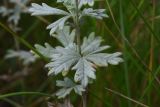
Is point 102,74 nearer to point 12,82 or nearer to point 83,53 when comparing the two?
point 83,53

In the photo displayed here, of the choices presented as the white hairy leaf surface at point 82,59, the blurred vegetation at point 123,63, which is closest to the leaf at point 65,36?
the white hairy leaf surface at point 82,59

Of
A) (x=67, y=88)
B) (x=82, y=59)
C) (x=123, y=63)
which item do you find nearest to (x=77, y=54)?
(x=82, y=59)

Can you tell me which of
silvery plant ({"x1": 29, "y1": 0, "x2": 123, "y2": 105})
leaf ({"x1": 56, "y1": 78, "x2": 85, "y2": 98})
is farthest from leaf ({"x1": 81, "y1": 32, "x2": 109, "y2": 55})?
leaf ({"x1": 56, "y1": 78, "x2": 85, "y2": 98})

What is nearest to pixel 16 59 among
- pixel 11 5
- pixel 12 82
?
pixel 12 82

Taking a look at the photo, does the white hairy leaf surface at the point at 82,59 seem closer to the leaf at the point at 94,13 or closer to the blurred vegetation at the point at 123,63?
the leaf at the point at 94,13

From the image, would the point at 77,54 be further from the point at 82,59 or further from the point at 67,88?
the point at 67,88
